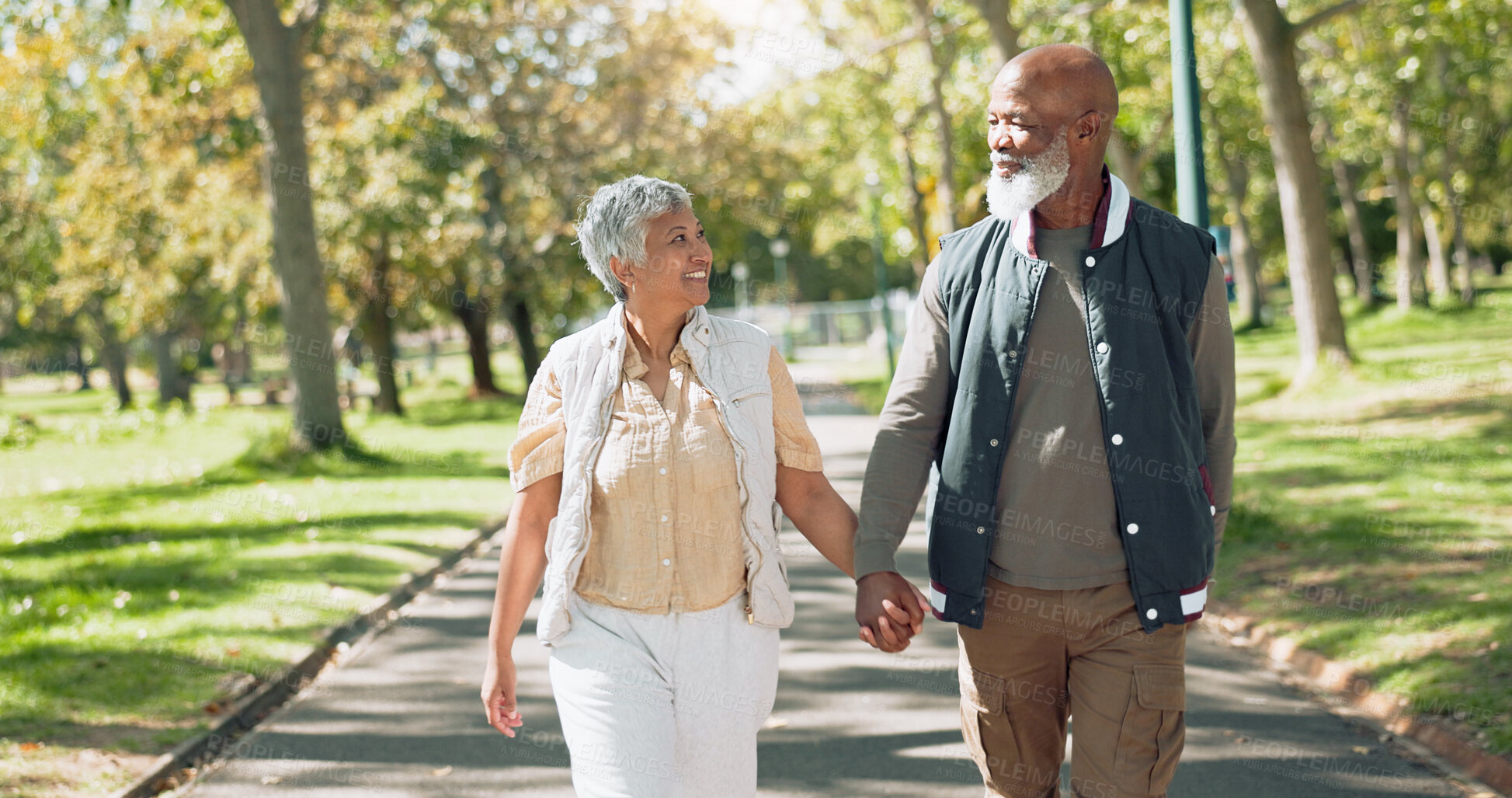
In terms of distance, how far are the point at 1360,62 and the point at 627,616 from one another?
27.6 m

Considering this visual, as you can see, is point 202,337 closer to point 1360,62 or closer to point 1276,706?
point 1360,62

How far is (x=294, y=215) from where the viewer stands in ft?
50.5

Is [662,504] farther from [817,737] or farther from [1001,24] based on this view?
[1001,24]

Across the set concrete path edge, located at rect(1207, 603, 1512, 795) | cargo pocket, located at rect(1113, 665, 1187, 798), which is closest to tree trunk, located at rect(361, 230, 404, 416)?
concrete path edge, located at rect(1207, 603, 1512, 795)

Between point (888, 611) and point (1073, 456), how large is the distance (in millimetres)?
528

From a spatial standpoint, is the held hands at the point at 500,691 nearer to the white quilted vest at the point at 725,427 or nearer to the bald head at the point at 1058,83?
the white quilted vest at the point at 725,427

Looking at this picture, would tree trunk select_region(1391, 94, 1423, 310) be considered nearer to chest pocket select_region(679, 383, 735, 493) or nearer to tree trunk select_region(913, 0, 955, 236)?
tree trunk select_region(913, 0, 955, 236)

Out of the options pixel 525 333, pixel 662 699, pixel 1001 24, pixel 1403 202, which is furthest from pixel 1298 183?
pixel 525 333

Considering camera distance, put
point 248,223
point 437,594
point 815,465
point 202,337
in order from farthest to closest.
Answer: point 202,337
point 248,223
point 437,594
point 815,465

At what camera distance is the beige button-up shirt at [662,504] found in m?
2.97

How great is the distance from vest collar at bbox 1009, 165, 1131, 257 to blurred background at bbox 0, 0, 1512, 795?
3.00 m

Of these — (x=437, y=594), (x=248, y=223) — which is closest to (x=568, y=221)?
(x=248, y=223)

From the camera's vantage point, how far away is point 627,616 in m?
2.99

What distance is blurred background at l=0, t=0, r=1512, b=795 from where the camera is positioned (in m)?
7.37
